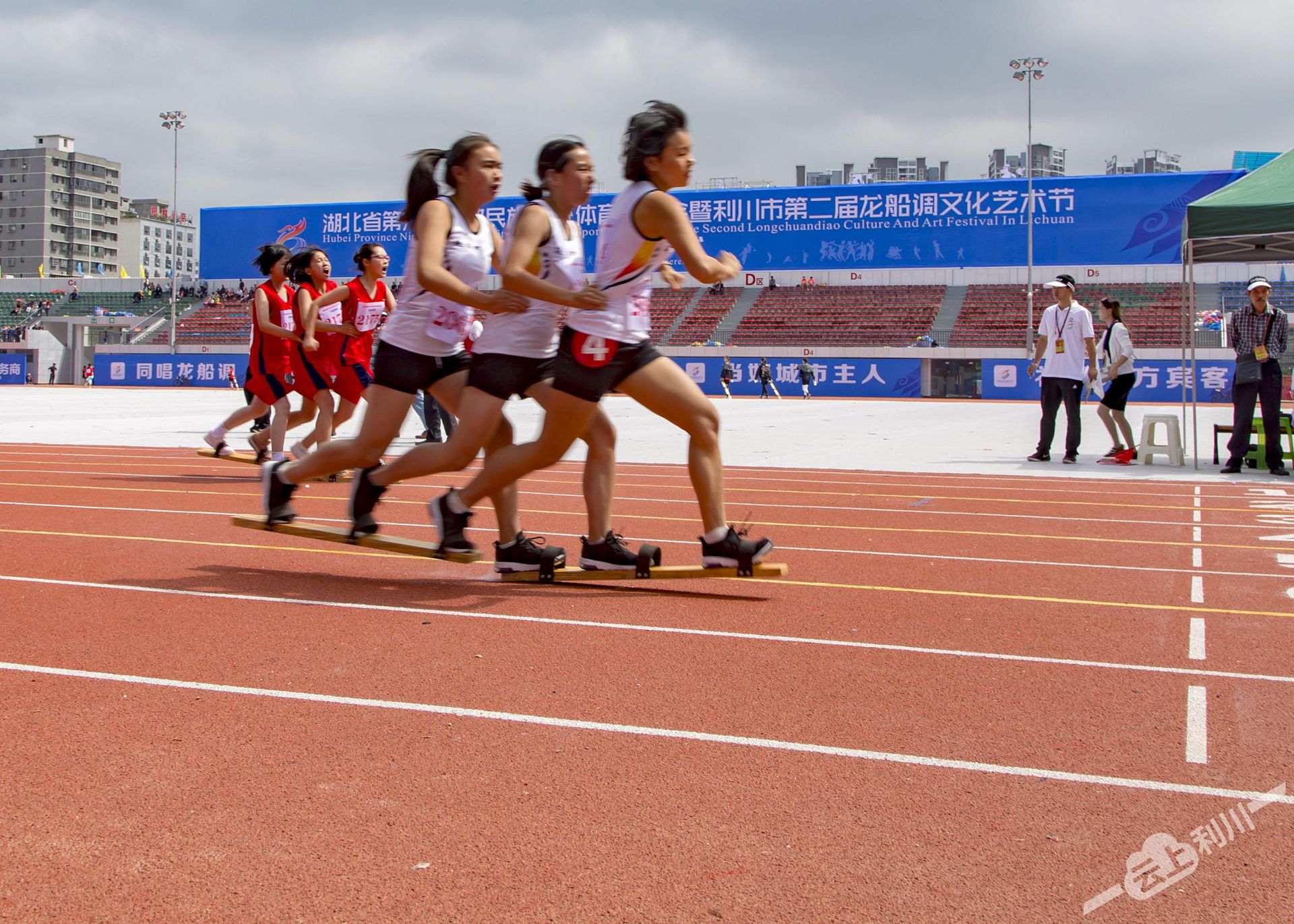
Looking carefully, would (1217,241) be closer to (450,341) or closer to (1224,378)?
(450,341)

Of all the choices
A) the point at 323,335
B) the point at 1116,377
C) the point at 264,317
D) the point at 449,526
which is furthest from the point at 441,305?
the point at 1116,377

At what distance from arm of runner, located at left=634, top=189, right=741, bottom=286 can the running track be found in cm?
131

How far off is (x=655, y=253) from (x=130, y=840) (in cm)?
305

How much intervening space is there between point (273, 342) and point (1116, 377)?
8.22 m

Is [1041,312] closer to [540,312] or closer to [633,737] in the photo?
[540,312]

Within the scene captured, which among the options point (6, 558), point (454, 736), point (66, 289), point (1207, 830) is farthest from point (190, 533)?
point (66, 289)

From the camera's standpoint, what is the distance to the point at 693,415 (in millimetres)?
4754

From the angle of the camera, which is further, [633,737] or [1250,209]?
[1250,209]

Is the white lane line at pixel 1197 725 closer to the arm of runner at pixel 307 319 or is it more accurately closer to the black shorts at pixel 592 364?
the black shorts at pixel 592 364

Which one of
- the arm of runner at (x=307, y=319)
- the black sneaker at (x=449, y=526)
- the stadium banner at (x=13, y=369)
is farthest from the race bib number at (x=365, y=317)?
the stadium banner at (x=13, y=369)

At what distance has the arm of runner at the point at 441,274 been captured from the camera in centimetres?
470

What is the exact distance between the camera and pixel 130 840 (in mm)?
2389

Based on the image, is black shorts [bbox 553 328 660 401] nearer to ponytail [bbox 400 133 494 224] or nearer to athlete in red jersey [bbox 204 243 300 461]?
ponytail [bbox 400 133 494 224]

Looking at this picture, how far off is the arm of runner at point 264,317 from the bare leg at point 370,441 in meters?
4.65
